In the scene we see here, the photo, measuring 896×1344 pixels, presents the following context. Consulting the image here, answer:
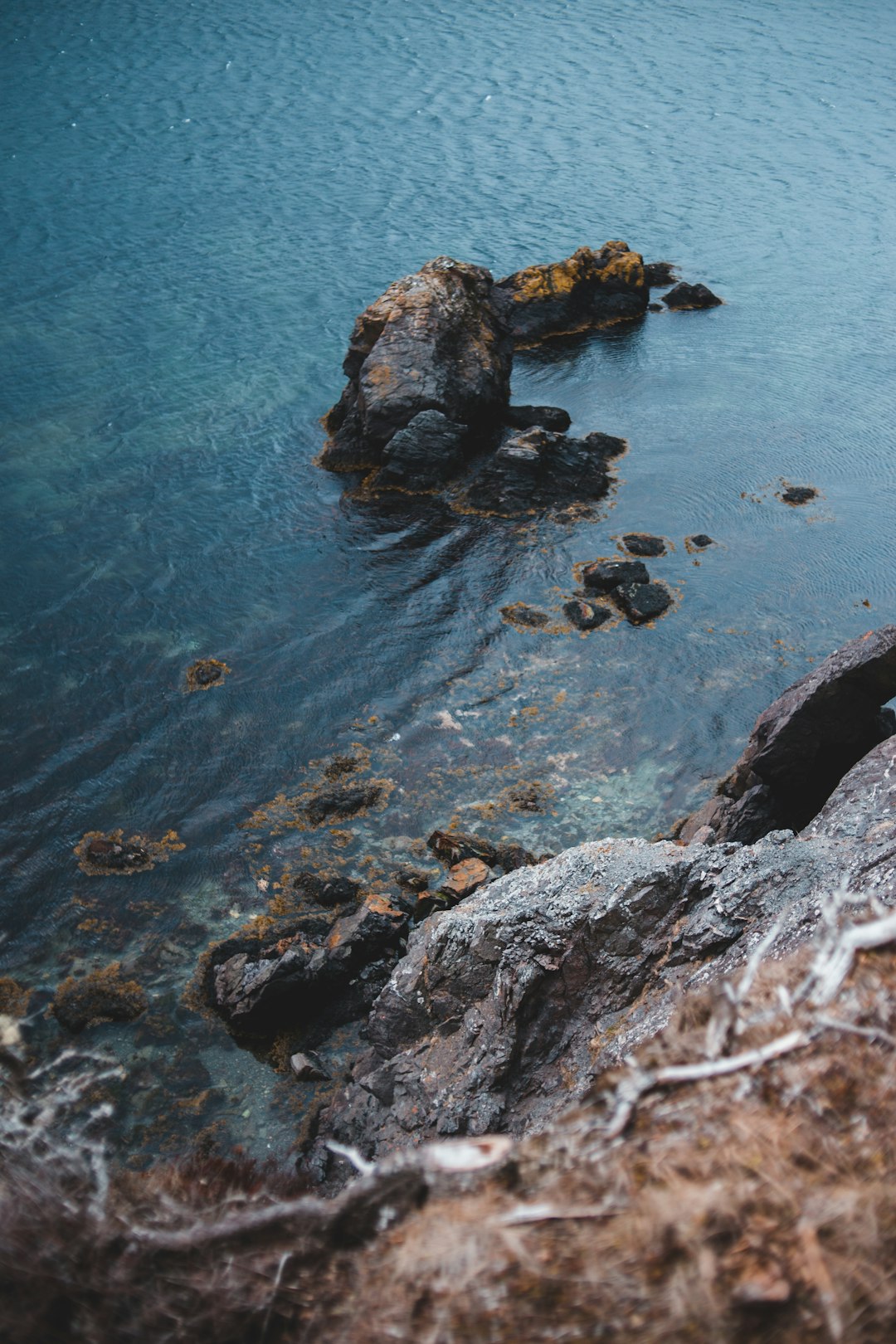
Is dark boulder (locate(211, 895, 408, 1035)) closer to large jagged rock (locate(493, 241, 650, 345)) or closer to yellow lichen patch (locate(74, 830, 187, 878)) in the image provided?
yellow lichen patch (locate(74, 830, 187, 878))

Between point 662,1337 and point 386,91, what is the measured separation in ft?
Answer: 171

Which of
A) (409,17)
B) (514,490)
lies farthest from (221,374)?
(409,17)

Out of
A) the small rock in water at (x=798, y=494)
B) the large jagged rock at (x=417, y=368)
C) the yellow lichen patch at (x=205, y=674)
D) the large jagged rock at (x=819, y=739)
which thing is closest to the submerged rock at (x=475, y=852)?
the large jagged rock at (x=819, y=739)

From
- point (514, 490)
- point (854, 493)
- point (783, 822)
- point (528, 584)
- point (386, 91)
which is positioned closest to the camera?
point (783, 822)

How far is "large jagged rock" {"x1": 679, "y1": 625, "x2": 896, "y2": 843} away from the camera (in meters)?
11.2

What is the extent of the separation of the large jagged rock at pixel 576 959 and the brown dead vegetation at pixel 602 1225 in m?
2.85

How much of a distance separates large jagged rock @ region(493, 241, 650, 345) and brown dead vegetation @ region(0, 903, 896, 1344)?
85.1 feet

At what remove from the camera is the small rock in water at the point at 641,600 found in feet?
58.4

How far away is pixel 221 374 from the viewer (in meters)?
25.9

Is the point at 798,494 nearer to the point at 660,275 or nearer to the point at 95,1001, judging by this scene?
the point at 660,275

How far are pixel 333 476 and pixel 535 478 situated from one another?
4401mm

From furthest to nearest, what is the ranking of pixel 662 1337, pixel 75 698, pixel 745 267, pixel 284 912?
pixel 745 267 < pixel 75 698 < pixel 284 912 < pixel 662 1337

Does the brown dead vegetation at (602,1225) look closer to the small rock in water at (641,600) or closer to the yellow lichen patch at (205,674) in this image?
the yellow lichen patch at (205,674)

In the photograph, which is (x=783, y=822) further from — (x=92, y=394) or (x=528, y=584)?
(x=92, y=394)
